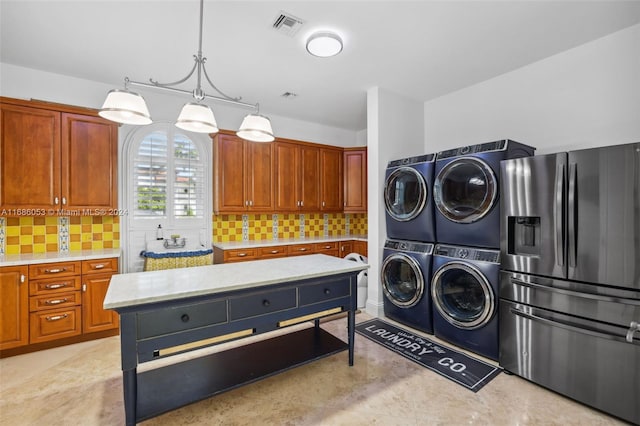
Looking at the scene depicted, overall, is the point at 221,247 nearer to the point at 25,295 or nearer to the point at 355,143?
the point at 25,295

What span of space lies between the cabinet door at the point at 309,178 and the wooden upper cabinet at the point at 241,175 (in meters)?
0.49

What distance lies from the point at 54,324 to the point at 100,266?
2.00 ft

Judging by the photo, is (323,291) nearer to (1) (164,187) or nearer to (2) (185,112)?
(2) (185,112)

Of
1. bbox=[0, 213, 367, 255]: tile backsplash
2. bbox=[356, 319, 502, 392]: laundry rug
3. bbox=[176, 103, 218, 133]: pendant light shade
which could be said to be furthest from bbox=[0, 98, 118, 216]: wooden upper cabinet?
bbox=[356, 319, 502, 392]: laundry rug

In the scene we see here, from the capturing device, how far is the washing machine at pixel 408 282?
3.01m

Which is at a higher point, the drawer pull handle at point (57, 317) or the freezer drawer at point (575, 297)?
the freezer drawer at point (575, 297)

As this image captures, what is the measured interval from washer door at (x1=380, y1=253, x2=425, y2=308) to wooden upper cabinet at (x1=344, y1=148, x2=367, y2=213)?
56.3 inches

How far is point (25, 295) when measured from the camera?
2.63 metres

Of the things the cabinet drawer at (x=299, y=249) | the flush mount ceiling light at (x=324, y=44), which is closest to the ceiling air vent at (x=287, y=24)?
the flush mount ceiling light at (x=324, y=44)

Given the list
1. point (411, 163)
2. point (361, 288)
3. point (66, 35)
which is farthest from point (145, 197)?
point (411, 163)

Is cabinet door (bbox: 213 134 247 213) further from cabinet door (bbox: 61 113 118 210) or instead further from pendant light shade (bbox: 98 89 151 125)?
pendant light shade (bbox: 98 89 151 125)

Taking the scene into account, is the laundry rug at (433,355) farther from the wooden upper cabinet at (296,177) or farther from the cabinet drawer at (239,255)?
the wooden upper cabinet at (296,177)

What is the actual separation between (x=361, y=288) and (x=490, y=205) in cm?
195

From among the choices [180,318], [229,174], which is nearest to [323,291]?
[180,318]
